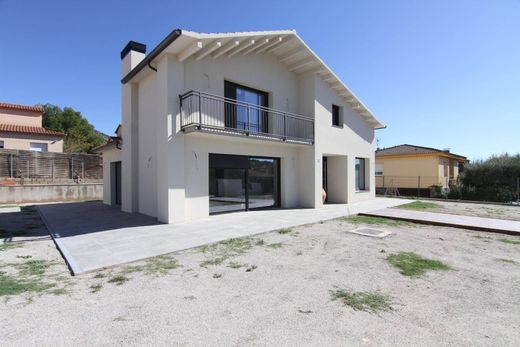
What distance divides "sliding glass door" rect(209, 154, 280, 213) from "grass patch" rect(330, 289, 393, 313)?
6906mm

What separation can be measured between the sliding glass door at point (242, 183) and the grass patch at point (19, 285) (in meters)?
6.03

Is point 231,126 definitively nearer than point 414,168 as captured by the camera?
Yes

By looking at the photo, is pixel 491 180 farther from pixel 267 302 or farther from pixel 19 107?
pixel 19 107

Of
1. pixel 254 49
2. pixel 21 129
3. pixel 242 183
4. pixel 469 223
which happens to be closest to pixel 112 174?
pixel 242 183

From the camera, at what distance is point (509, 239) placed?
22.5 ft

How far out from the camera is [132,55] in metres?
11.2

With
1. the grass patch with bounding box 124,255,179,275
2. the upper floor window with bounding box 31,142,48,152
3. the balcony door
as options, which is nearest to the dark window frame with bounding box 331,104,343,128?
the balcony door

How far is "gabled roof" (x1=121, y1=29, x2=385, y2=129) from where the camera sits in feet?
26.9

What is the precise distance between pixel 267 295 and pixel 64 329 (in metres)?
2.27

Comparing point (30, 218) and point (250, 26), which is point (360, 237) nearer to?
point (250, 26)

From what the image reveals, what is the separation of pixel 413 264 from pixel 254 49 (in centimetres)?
967

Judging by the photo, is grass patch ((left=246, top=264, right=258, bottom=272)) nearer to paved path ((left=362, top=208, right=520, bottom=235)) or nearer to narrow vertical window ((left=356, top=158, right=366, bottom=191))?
paved path ((left=362, top=208, right=520, bottom=235))

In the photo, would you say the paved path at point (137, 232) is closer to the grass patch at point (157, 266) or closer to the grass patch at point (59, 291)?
the grass patch at point (157, 266)

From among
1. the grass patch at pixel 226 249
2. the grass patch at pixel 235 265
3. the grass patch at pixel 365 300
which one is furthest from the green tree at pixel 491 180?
the grass patch at pixel 235 265
